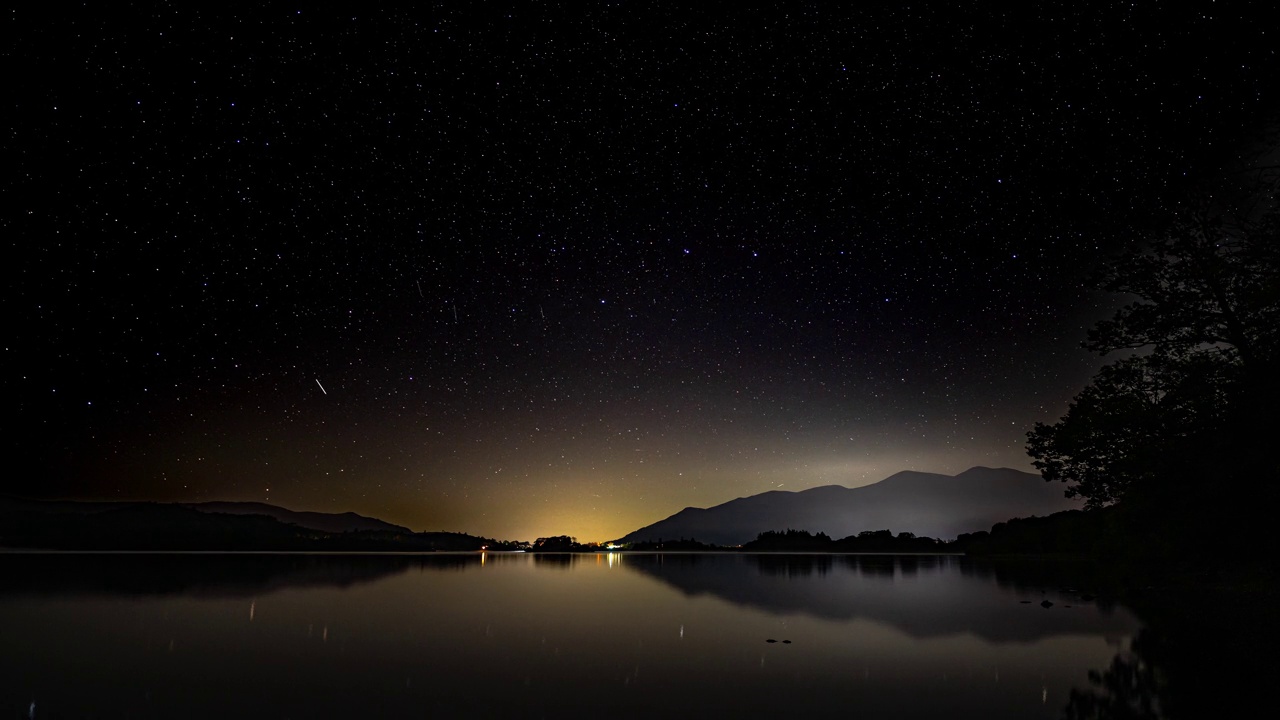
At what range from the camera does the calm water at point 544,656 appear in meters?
9.27

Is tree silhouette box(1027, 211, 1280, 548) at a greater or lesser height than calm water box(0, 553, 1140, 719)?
greater

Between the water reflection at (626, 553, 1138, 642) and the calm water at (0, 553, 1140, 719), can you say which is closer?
the calm water at (0, 553, 1140, 719)

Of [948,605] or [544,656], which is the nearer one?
[544,656]

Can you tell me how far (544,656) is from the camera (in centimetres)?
1298

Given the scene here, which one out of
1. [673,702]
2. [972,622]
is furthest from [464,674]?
[972,622]

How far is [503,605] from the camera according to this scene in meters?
22.9

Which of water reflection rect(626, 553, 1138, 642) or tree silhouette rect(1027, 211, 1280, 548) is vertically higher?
tree silhouette rect(1027, 211, 1280, 548)

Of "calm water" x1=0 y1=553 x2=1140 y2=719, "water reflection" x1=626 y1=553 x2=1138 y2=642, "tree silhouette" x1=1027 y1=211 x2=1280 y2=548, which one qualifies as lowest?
"water reflection" x1=626 y1=553 x2=1138 y2=642

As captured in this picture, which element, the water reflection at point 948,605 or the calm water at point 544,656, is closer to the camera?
the calm water at point 544,656

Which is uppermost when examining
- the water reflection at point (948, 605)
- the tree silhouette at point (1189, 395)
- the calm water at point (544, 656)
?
the tree silhouette at point (1189, 395)

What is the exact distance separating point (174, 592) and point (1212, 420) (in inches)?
1306

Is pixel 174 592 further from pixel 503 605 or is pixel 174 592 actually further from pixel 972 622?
pixel 972 622

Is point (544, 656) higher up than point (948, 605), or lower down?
higher up

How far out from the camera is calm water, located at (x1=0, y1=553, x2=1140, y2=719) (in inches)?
365
